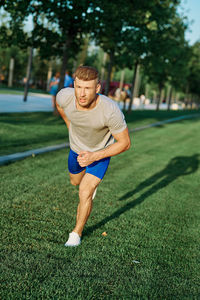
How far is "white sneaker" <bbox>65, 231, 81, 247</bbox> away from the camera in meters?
3.95

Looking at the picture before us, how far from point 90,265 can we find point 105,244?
2.02 feet

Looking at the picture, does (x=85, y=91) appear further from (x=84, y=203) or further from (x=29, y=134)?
(x=29, y=134)

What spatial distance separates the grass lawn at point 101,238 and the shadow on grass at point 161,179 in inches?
0.9

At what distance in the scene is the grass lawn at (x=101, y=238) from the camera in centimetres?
319

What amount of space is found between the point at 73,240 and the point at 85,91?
1.61 m

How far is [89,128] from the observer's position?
13.0 ft

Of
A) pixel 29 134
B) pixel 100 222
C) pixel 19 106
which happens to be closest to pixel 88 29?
pixel 29 134

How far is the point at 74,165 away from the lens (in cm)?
461

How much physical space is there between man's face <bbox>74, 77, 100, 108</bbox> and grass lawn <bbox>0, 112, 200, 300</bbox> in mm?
1570

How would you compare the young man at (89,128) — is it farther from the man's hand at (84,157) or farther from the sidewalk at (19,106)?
the sidewalk at (19,106)

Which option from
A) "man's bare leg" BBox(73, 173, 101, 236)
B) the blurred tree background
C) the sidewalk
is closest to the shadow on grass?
"man's bare leg" BBox(73, 173, 101, 236)

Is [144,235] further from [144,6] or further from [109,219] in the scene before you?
[144,6]

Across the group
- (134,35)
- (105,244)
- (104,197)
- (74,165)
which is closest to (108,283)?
(105,244)

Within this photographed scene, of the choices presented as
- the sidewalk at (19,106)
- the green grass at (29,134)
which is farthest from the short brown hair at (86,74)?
the sidewalk at (19,106)
